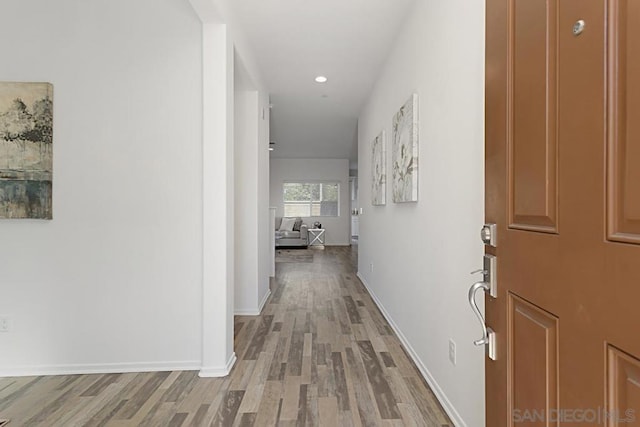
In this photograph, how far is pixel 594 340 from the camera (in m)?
0.60

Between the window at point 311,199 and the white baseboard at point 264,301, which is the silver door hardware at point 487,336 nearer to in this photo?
the white baseboard at point 264,301

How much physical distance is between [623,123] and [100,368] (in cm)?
304

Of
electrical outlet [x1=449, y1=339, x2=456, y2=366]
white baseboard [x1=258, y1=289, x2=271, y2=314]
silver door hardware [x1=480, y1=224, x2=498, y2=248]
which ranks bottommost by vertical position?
white baseboard [x1=258, y1=289, x2=271, y2=314]

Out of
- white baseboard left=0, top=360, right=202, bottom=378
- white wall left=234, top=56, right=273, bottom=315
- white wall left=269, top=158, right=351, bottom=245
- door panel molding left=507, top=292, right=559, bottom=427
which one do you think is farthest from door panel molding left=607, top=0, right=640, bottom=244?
white wall left=269, top=158, right=351, bottom=245

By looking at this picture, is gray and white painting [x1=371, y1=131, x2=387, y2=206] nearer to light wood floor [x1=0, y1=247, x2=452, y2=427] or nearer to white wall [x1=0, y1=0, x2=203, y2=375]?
light wood floor [x1=0, y1=247, x2=452, y2=427]

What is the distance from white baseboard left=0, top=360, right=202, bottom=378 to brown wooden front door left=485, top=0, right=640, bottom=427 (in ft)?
7.10

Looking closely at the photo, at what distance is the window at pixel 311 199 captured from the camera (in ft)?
35.1

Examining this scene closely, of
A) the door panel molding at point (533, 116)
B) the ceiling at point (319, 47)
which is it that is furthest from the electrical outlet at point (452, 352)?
the ceiling at point (319, 47)

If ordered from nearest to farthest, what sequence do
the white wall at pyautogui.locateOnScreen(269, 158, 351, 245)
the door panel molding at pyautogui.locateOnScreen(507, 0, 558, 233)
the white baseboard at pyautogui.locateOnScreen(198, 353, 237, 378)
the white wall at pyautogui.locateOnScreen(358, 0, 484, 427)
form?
the door panel molding at pyautogui.locateOnScreen(507, 0, 558, 233) < the white wall at pyautogui.locateOnScreen(358, 0, 484, 427) < the white baseboard at pyautogui.locateOnScreen(198, 353, 237, 378) < the white wall at pyautogui.locateOnScreen(269, 158, 351, 245)

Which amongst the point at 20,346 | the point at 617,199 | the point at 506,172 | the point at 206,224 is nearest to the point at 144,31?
the point at 206,224

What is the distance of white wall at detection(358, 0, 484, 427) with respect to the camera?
161 centimetres

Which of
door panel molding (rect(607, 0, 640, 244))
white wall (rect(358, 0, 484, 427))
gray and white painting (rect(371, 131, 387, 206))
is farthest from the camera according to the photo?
gray and white painting (rect(371, 131, 387, 206))

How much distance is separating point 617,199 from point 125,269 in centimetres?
269

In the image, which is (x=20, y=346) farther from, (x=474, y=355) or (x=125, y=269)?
(x=474, y=355)
